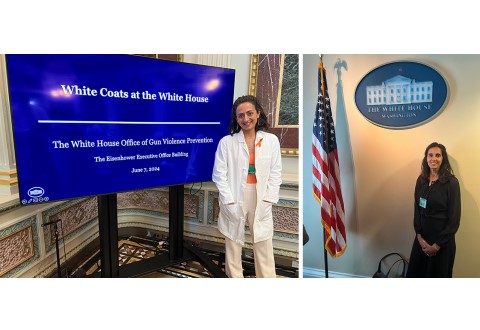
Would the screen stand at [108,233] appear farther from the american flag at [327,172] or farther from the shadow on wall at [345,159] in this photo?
the shadow on wall at [345,159]

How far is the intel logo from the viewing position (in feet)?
4.52

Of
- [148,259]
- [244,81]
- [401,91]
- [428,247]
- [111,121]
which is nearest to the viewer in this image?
[111,121]

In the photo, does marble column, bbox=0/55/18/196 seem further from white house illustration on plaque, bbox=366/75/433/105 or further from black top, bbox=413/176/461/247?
black top, bbox=413/176/461/247

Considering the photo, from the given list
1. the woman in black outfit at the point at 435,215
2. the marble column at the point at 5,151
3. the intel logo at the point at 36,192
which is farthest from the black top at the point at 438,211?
the marble column at the point at 5,151

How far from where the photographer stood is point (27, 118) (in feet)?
4.30

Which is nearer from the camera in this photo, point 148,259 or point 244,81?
point 244,81

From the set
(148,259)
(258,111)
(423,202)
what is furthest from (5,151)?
(423,202)

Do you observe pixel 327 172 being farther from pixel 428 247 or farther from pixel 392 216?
pixel 428 247

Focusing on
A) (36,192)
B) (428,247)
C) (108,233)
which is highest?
(36,192)

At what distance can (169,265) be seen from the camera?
2.01 m

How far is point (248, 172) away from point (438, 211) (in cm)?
126

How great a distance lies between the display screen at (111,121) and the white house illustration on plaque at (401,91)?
975 millimetres

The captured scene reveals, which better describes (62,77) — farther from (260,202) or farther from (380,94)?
(380,94)

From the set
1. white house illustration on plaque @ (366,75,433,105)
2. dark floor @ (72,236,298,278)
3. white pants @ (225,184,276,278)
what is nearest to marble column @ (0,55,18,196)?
dark floor @ (72,236,298,278)
